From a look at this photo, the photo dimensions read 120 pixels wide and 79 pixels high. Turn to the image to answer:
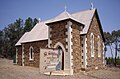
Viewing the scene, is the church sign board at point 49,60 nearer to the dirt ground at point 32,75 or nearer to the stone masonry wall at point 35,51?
the dirt ground at point 32,75

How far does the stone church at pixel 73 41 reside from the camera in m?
17.8

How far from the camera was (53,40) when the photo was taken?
19.4 meters

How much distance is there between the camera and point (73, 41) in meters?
18.2

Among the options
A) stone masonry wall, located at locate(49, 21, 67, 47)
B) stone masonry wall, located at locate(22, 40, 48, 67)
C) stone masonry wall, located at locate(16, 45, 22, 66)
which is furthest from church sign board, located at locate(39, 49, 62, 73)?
stone masonry wall, located at locate(16, 45, 22, 66)

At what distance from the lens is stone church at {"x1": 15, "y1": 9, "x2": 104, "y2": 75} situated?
17797 millimetres

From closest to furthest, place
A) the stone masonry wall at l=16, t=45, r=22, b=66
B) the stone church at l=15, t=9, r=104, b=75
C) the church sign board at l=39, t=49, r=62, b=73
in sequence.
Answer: the church sign board at l=39, t=49, r=62, b=73 → the stone church at l=15, t=9, r=104, b=75 → the stone masonry wall at l=16, t=45, r=22, b=66

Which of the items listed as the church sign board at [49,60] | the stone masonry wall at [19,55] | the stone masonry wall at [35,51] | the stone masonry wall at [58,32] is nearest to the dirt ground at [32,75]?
the church sign board at [49,60]

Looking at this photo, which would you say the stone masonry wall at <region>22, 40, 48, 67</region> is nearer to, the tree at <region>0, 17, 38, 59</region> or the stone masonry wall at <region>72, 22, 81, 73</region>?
Result: the stone masonry wall at <region>72, 22, 81, 73</region>

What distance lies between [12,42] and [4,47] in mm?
5328

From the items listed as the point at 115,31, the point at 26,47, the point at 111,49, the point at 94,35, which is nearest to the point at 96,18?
the point at 94,35

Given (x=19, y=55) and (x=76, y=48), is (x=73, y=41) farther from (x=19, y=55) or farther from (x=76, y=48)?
(x=19, y=55)

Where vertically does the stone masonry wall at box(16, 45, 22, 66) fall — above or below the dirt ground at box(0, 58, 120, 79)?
above

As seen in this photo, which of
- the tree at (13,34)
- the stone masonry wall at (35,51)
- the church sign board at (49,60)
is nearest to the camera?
the church sign board at (49,60)

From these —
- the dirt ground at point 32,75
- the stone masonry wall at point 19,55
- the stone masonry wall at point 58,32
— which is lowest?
the dirt ground at point 32,75
